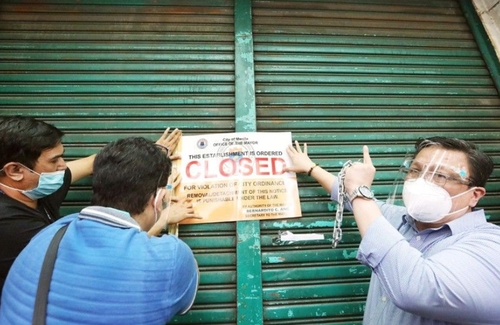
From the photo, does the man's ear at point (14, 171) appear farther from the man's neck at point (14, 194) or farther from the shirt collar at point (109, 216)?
the shirt collar at point (109, 216)

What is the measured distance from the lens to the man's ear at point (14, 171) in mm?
1624

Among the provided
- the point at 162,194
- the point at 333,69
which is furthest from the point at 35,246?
the point at 333,69

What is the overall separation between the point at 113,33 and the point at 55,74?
547 millimetres

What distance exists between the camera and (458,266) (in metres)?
1.17

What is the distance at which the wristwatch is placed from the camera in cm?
152

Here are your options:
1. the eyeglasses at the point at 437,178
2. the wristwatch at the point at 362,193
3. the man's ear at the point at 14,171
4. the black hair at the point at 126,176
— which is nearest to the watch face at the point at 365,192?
the wristwatch at the point at 362,193

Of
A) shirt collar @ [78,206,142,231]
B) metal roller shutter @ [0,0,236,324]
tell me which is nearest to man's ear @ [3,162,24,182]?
metal roller shutter @ [0,0,236,324]

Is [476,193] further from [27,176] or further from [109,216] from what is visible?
[27,176]

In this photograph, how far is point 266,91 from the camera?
231 centimetres

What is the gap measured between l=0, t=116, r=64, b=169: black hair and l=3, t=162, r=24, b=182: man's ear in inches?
0.9

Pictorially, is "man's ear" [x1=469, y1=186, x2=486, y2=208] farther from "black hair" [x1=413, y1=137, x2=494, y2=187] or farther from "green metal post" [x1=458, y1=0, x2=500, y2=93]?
"green metal post" [x1=458, y1=0, x2=500, y2=93]

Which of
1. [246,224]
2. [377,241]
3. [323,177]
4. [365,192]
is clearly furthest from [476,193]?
[246,224]

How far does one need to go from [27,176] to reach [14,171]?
69mm

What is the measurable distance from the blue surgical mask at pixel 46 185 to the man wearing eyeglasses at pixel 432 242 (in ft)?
5.30
